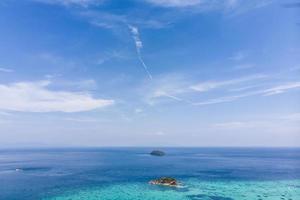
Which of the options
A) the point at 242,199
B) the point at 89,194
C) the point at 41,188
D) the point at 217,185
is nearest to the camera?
the point at 242,199

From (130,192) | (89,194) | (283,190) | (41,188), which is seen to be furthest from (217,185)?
(41,188)

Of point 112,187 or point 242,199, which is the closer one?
point 242,199

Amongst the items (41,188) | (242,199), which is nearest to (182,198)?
(242,199)

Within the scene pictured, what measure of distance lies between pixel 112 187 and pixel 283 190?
152 ft

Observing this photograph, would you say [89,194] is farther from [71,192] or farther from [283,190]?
[283,190]

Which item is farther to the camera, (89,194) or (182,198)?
(89,194)

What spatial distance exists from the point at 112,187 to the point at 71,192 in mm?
12939

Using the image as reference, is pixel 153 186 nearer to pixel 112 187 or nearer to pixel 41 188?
pixel 112 187

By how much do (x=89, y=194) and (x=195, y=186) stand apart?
97.7 feet

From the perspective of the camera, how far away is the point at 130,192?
232 ft

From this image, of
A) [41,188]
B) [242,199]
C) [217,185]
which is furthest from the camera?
[217,185]

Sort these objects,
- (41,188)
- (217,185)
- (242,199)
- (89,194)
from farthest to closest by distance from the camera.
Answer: (217,185), (41,188), (89,194), (242,199)

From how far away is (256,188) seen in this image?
7569cm

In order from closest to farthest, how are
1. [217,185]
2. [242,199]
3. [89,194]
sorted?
[242,199] → [89,194] → [217,185]
